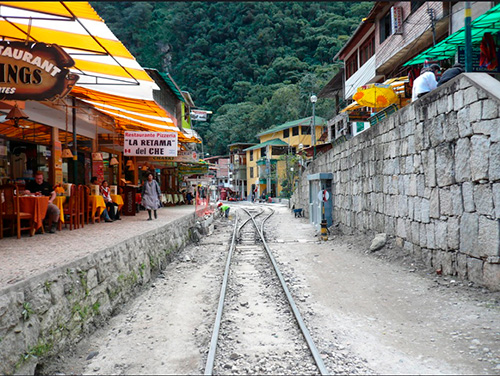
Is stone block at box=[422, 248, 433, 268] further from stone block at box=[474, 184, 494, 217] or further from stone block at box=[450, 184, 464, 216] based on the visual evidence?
stone block at box=[474, 184, 494, 217]

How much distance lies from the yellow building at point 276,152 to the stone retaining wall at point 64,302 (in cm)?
4027

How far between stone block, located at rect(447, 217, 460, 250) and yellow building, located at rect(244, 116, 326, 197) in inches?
1543

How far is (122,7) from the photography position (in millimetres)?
67750

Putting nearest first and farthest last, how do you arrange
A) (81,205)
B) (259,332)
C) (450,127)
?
(259,332)
(450,127)
(81,205)

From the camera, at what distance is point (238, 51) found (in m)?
66.2

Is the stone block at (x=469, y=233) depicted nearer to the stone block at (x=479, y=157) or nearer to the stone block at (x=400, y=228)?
the stone block at (x=479, y=157)

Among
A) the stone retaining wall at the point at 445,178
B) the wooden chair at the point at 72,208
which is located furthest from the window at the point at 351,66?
the wooden chair at the point at 72,208

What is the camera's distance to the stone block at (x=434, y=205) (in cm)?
720

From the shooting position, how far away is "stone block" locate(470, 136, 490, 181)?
18.9 ft

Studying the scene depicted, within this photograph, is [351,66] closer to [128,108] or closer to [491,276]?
[128,108]

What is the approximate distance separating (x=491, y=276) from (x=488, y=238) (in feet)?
1.83

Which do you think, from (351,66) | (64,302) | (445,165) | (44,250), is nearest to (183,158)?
(44,250)

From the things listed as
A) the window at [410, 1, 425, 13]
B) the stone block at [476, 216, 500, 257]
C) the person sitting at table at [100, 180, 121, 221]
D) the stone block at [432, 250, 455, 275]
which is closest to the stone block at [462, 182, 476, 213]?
the stone block at [476, 216, 500, 257]

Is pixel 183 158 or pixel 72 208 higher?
pixel 183 158
